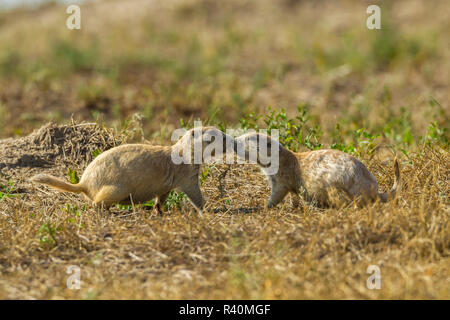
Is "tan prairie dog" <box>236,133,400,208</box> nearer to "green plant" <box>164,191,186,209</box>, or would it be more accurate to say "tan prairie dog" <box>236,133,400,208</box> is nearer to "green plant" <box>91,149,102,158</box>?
"green plant" <box>164,191,186,209</box>

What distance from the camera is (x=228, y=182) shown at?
18.0ft

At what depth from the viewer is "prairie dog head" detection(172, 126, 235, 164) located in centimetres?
467

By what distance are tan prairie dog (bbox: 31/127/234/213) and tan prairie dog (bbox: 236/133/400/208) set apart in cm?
39

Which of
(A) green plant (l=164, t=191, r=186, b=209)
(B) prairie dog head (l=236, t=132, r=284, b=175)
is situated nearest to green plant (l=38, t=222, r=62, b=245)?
(A) green plant (l=164, t=191, r=186, b=209)

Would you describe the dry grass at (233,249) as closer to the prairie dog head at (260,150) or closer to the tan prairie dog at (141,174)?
the tan prairie dog at (141,174)

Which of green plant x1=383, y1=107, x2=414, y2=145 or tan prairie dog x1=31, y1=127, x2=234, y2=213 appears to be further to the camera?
green plant x1=383, y1=107, x2=414, y2=145

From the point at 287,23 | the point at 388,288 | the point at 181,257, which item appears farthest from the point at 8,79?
the point at 388,288

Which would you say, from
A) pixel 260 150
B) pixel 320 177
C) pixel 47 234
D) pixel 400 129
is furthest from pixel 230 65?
pixel 47 234

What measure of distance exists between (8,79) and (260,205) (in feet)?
26.4

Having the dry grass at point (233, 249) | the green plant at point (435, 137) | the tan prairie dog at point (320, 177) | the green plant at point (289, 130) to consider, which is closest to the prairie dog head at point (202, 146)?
the tan prairie dog at point (320, 177)

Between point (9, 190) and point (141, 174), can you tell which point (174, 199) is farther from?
point (9, 190)

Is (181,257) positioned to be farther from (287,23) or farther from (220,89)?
(287,23)

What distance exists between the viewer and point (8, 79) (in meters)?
11.4

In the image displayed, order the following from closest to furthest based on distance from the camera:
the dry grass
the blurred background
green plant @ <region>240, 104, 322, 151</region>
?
1. the dry grass
2. green plant @ <region>240, 104, 322, 151</region>
3. the blurred background
